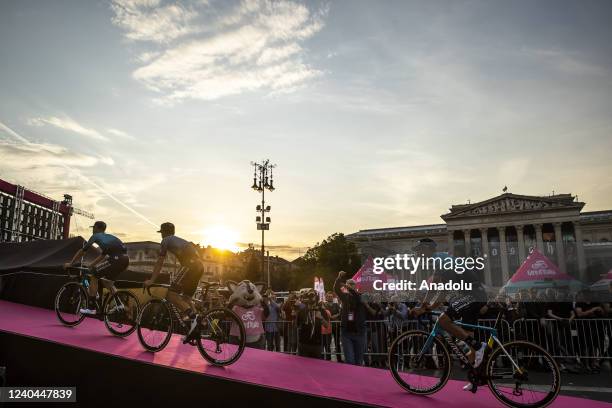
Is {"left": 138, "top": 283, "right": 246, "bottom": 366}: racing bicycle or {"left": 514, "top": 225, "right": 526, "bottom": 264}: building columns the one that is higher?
{"left": 514, "top": 225, "right": 526, "bottom": 264}: building columns

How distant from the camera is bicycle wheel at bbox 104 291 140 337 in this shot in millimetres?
7828

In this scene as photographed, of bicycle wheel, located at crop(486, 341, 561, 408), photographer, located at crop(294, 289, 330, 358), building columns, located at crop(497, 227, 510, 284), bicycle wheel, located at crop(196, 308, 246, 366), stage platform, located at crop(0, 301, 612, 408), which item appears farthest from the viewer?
building columns, located at crop(497, 227, 510, 284)

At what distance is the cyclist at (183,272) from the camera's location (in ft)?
22.9

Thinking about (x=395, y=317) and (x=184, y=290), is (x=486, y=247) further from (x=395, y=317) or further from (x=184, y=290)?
(x=184, y=290)

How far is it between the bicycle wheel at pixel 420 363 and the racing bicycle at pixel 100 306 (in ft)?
14.8

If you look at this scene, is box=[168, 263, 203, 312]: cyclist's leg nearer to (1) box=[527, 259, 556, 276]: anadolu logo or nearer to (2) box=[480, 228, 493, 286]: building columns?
(1) box=[527, 259, 556, 276]: anadolu logo

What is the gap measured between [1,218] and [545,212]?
93955 mm

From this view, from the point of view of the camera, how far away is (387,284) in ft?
68.7

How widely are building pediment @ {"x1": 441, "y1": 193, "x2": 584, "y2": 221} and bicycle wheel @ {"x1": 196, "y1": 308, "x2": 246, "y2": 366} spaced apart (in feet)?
307

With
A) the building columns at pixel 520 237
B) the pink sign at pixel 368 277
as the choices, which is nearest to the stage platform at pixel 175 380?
the pink sign at pixel 368 277

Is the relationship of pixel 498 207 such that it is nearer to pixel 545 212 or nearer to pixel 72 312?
pixel 545 212

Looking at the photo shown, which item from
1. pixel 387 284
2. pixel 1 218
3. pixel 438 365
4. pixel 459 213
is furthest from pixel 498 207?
pixel 438 365

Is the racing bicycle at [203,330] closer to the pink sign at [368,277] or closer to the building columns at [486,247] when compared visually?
the pink sign at [368,277]

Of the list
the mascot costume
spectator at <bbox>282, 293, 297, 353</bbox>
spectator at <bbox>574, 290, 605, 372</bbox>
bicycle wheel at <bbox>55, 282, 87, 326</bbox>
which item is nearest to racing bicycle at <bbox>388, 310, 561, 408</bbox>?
the mascot costume
